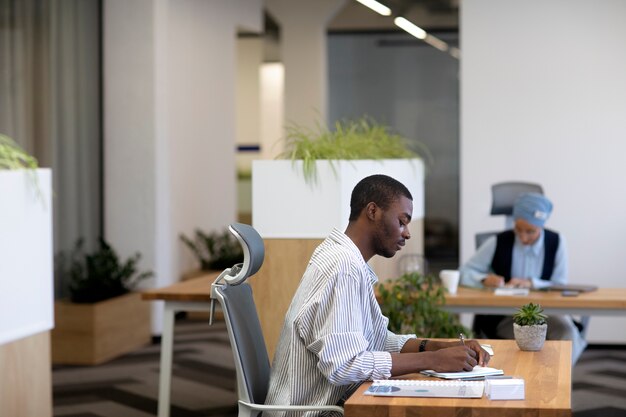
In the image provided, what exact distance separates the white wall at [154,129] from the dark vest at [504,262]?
354 cm

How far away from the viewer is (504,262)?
20.0ft

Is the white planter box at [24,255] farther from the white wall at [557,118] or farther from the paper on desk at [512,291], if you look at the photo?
the white wall at [557,118]

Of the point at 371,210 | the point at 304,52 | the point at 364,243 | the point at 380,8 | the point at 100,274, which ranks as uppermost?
the point at 380,8

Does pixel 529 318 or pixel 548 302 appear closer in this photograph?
pixel 529 318

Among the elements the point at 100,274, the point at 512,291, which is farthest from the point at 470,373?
the point at 100,274

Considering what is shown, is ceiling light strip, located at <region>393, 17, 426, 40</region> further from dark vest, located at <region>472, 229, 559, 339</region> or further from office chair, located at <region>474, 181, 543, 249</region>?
dark vest, located at <region>472, 229, 559, 339</region>

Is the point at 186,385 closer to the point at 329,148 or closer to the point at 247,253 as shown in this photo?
the point at 329,148

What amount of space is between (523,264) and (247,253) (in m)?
3.02

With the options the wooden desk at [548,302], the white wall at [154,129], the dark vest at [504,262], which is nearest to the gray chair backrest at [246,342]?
the wooden desk at [548,302]

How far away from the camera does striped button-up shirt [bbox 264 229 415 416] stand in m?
3.13

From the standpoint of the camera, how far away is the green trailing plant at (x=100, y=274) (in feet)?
26.9

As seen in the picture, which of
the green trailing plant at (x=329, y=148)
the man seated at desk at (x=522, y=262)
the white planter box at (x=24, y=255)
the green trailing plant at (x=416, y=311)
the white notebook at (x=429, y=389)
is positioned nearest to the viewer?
the white notebook at (x=429, y=389)

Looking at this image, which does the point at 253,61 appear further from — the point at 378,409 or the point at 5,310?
the point at 378,409

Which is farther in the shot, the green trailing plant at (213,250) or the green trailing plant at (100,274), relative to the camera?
the green trailing plant at (213,250)
